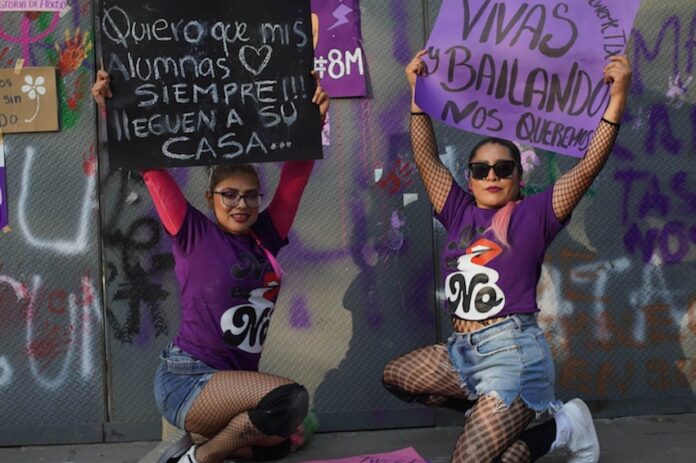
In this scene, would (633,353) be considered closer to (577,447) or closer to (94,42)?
(577,447)

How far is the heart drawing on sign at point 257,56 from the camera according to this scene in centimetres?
396

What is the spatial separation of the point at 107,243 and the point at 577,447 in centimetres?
262

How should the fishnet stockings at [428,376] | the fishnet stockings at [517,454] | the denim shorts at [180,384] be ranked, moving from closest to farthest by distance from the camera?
the fishnet stockings at [517,454]
the denim shorts at [180,384]
the fishnet stockings at [428,376]

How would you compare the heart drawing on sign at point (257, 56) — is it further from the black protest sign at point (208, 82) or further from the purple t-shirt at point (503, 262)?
the purple t-shirt at point (503, 262)

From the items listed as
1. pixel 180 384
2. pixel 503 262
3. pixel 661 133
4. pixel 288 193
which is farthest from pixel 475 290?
pixel 661 133

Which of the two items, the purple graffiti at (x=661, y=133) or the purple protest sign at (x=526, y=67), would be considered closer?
the purple protest sign at (x=526, y=67)

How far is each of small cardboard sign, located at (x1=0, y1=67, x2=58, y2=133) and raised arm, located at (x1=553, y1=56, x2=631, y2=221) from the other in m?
2.71

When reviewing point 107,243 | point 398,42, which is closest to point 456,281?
point 398,42

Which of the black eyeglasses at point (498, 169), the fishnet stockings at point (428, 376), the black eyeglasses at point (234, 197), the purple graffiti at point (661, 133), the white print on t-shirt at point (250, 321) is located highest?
the purple graffiti at point (661, 133)

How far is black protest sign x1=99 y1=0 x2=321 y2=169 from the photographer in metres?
3.90

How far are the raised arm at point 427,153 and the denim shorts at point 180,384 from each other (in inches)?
50.8

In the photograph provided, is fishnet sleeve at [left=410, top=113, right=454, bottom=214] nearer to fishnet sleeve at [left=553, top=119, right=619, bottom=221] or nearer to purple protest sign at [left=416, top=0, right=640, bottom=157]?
purple protest sign at [left=416, top=0, right=640, bottom=157]

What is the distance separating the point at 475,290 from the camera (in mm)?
4000

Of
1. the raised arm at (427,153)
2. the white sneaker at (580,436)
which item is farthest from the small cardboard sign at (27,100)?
the white sneaker at (580,436)
